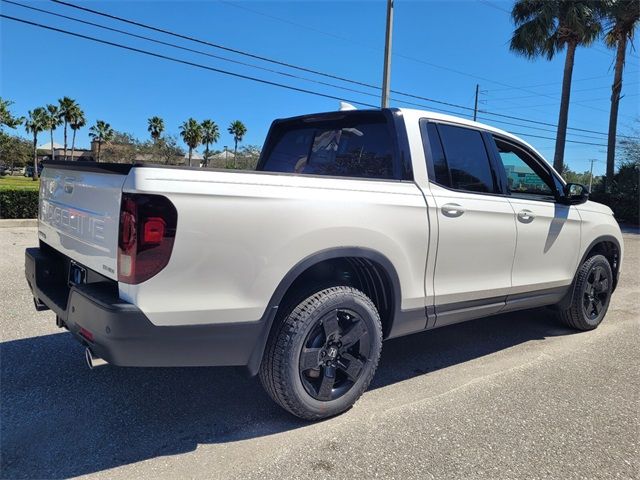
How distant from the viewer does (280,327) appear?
8.94ft

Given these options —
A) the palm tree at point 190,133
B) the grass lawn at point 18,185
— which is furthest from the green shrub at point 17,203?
the palm tree at point 190,133

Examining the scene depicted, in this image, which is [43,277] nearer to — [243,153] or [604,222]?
[604,222]

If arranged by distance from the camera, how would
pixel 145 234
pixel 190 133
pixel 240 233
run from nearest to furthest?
pixel 145 234 → pixel 240 233 → pixel 190 133

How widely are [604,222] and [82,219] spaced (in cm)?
482

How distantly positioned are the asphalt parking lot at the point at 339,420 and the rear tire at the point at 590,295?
0.61m

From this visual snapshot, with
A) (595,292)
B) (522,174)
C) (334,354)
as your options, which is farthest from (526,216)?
(334,354)

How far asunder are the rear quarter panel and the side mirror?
2.41 metres

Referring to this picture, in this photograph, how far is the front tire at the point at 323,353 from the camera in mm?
2711

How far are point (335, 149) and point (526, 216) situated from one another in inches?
65.9

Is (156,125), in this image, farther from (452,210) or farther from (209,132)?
(452,210)

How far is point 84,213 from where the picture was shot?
2.67m

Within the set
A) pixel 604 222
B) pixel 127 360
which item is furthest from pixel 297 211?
pixel 604 222

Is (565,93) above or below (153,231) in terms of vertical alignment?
above

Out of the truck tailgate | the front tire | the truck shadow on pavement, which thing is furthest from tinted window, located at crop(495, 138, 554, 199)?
the truck tailgate
